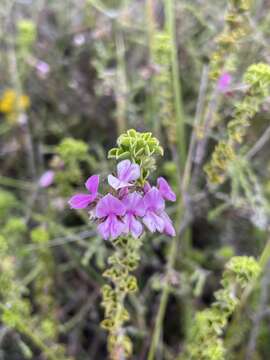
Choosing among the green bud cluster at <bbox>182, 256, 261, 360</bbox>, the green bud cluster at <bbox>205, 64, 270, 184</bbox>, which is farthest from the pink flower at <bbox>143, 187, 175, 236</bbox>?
the green bud cluster at <bbox>205, 64, 270, 184</bbox>

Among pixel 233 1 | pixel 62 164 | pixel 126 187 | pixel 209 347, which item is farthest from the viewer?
pixel 62 164

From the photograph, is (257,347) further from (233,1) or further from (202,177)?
(233,1)

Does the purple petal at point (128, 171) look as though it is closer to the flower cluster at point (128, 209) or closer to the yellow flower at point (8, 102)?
the flower cluster at point (128, 209)

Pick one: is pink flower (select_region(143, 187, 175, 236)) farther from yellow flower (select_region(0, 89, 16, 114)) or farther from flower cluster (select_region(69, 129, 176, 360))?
yellow flower (select_region(0, 89, 16, 114))

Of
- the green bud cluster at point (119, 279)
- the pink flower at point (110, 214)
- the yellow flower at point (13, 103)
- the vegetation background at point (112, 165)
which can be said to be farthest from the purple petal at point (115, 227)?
the yellow flower at point (13, 103)

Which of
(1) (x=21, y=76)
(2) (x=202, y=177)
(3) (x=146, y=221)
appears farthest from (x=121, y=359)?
(1) (x=21, y=76)
